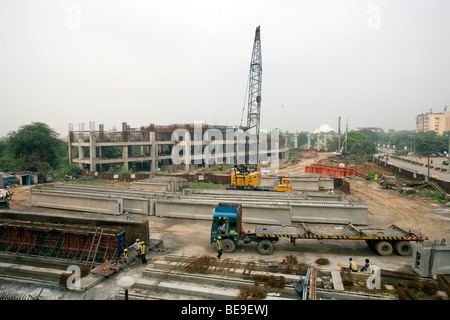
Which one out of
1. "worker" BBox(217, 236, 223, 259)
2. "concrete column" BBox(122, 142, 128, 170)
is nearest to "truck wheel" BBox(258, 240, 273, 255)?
"worker" BBox(217, 236, 223, 259)

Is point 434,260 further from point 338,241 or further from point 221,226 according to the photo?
point 221,226

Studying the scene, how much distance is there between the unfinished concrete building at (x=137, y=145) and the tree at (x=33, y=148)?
541cm

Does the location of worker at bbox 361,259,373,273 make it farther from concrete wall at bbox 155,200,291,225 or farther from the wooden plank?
concrete wall at bbox 155,200,291,225

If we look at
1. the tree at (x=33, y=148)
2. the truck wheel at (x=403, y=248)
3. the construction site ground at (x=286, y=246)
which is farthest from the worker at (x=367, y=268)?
the tree at (x=33, y=148)

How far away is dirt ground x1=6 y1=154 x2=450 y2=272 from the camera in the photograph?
13391mm

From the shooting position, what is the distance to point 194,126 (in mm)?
63812

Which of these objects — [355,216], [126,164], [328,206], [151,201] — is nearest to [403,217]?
[355,216]

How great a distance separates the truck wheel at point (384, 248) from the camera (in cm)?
1337

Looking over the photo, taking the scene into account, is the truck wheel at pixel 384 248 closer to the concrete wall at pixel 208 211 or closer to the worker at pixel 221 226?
the concrete wall at pixel 208 211

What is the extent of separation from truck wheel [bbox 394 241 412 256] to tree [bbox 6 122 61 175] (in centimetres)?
4403

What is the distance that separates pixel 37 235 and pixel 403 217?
23.2 m

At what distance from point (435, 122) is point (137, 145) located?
19253 centimetres
